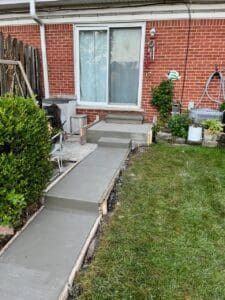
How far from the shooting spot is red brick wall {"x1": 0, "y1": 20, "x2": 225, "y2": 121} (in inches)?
212

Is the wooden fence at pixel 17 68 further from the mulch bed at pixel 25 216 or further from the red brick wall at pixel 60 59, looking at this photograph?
the mulch bed at pixel 25 216

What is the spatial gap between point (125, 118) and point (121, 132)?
89cm

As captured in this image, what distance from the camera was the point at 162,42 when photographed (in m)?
5.62

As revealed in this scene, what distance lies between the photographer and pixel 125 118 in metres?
6.10

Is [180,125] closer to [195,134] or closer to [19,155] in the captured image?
[195,134]

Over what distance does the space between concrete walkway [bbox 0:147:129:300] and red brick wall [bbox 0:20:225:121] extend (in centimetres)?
301

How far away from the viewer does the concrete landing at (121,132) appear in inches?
207

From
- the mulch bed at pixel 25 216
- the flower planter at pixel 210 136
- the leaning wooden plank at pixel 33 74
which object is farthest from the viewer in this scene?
the leaning wooden plank at pixel 33 74

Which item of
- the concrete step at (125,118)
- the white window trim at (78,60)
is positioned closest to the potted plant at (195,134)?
the concrete step at (125,118)

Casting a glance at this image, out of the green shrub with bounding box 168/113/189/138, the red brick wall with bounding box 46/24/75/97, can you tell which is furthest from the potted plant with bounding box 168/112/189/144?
the red brick wall with bounding box 46/24/75/97

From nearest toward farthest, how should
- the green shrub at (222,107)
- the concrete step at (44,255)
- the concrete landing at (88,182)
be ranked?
1. the concrete step at (44,255)
2. the concrete landing at (88,182)
3. the green shrub at (222,107)

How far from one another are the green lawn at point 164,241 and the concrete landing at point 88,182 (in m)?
0.28

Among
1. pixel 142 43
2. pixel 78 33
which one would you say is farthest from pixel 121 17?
pixel 78 33

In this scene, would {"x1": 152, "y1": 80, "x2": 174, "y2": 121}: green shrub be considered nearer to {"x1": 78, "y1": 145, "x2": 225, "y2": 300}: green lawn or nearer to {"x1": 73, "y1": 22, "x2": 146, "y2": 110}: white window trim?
{"x1": 73, "y1": 22, "x2": 146, "y2": 110}: white window trim
